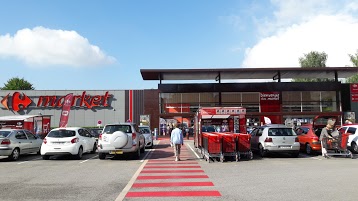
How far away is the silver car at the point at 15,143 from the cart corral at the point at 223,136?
8860mm

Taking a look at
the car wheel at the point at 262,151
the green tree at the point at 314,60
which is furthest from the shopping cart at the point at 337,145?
the green tree at the point at 314,60

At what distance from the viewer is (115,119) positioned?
45.3 m

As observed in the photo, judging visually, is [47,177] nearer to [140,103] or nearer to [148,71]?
[148,71]

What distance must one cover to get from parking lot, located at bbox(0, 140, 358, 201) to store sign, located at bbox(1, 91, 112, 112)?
31234 mm

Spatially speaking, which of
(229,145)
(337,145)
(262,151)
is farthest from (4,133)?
(337,145)

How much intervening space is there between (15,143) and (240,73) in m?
28.0

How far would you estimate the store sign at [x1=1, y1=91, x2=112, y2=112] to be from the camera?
44.8 metres

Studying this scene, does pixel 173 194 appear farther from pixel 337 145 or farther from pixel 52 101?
pixel 52 101

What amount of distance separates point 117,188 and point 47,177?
327 cm

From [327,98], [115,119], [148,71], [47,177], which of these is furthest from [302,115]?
[47,177]

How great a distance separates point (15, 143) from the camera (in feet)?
56.2

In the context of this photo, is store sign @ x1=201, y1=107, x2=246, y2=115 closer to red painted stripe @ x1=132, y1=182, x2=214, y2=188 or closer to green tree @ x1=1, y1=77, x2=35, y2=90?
red painted stripe @ x1=132, y1=182, x2=214, y2=188

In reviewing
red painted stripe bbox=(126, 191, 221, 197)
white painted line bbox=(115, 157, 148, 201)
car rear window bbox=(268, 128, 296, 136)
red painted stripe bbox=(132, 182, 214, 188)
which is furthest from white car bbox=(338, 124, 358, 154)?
red painted stripe bbox=(126, 191, 221, 197)

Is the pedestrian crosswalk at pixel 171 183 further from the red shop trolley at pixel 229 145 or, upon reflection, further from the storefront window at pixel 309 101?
the storefront window at pixel 309 101
